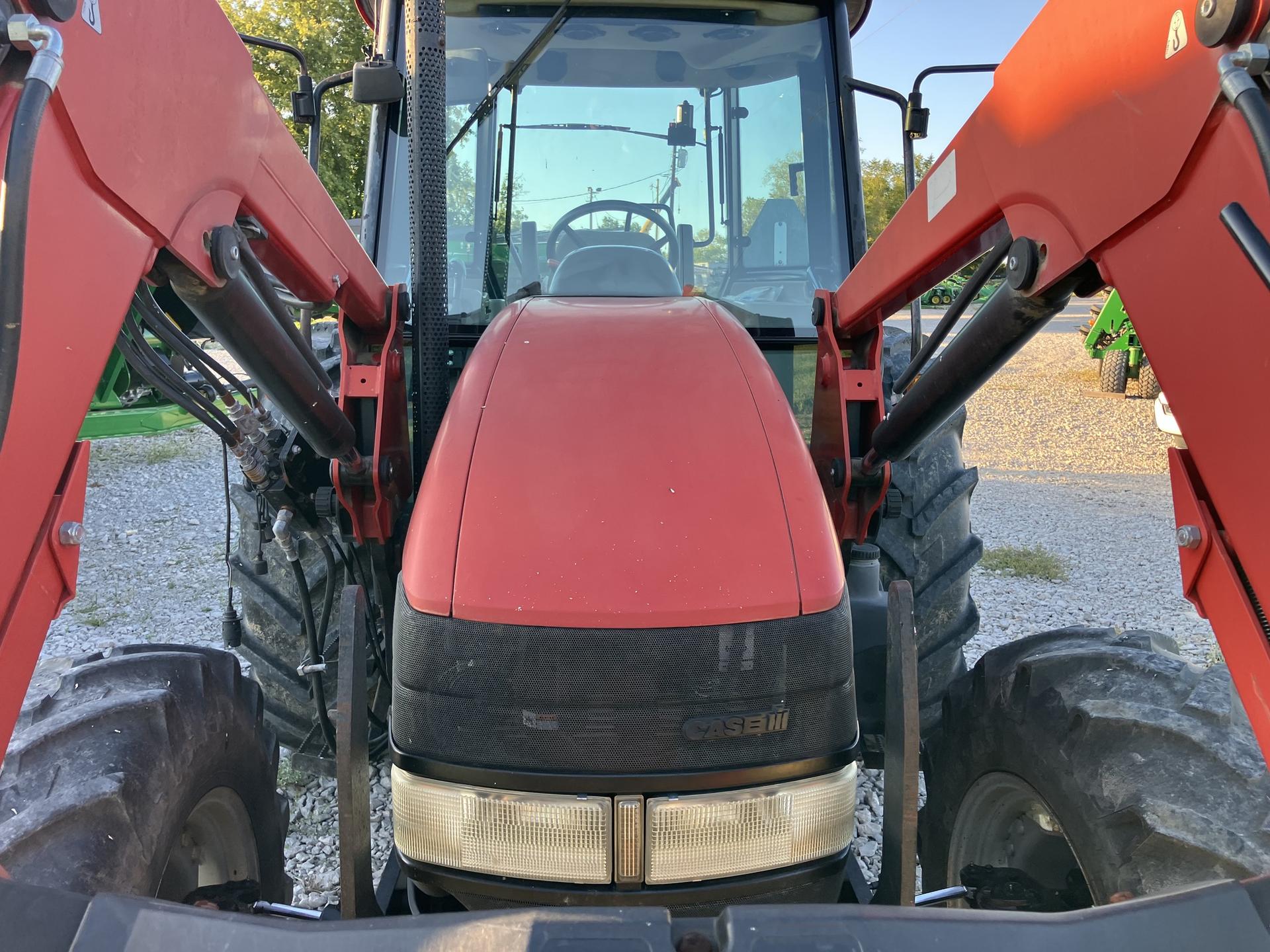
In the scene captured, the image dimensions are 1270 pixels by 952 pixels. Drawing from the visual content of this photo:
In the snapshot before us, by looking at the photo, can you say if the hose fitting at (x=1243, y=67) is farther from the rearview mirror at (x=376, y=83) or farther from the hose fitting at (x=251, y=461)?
the hose fitting at (x=251, y=461)

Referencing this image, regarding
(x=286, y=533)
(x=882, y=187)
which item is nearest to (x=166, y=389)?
(x=286, y=533)

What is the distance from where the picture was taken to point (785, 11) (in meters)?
2.59

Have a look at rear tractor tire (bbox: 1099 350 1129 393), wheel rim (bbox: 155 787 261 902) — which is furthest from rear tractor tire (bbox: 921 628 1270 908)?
rear tractor tire (bbox: 1099 350 1129 393)

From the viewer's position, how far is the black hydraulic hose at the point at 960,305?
1.59 meters

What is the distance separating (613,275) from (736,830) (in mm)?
1369

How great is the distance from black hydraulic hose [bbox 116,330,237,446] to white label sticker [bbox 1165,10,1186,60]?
142cm

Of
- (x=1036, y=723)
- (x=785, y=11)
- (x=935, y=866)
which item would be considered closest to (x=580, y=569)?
(x=1036, y=723)

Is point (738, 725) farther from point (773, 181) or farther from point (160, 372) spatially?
point (773, 181)

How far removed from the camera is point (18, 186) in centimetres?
93

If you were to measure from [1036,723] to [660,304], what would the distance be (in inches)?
43.7

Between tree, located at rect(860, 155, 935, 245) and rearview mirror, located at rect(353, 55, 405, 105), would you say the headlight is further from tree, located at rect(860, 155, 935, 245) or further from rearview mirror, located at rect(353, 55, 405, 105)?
tree, located at rect(860, 155, 935, 245)

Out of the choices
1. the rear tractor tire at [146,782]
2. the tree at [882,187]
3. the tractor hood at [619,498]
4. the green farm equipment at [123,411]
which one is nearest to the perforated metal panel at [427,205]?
the tractor hood at [619,498]

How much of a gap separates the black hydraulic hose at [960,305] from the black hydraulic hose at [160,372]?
1.40m

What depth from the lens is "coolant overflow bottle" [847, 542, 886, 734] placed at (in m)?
2.04
